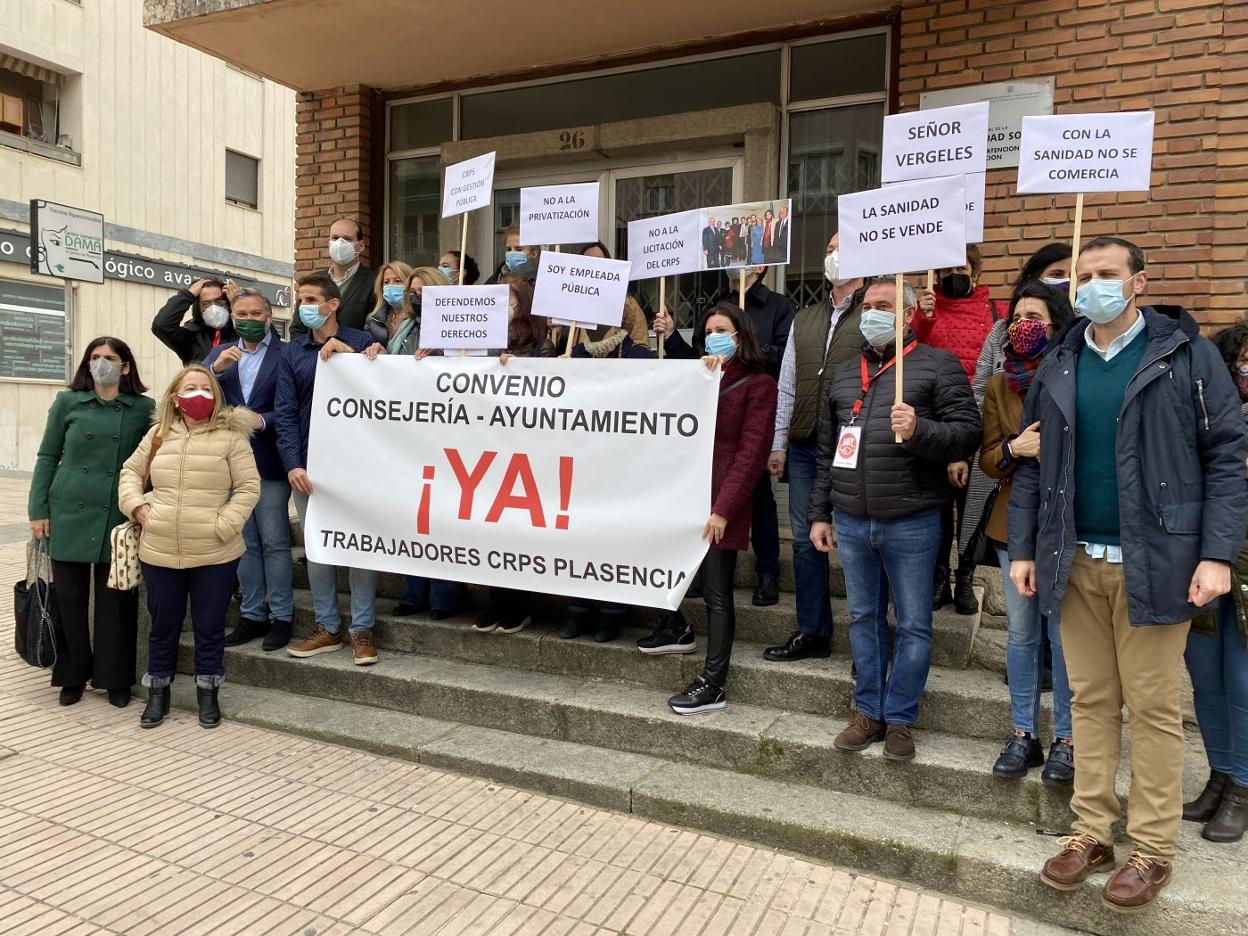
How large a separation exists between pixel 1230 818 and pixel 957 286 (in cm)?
256

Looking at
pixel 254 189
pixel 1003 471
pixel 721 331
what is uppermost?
pixel 254 189

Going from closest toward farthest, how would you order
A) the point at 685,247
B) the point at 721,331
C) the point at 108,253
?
the point at 721,331 < the point at 685,247 < the point at 108,253

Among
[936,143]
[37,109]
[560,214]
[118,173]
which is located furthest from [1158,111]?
[37,109]

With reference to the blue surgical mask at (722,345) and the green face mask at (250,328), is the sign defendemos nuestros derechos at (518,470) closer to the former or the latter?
the blue surgical mask at (722,345)

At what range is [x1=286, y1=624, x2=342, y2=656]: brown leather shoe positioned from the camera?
518cm

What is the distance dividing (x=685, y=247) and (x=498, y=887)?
312 centimetres

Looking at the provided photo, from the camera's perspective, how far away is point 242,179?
19766 millimetres

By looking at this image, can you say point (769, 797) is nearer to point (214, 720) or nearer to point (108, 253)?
point (214, 720)

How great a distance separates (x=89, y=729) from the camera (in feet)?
15.7

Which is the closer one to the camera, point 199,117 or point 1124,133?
point 1124,133

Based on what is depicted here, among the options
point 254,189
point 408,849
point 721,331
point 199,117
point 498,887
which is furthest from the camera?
point 254,189

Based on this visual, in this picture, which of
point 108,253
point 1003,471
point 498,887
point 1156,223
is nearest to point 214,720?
point 498,887

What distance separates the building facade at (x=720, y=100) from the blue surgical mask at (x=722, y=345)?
238 cm

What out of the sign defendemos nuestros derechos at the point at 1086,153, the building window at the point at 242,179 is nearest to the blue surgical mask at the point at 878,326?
the sign defendemos nuestros derechos at the point at 1086,153
